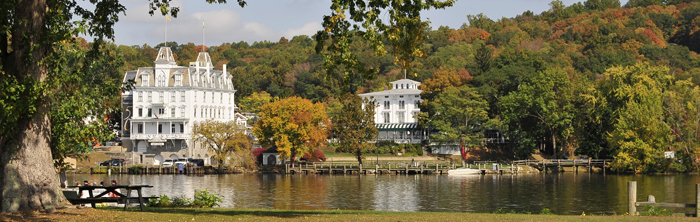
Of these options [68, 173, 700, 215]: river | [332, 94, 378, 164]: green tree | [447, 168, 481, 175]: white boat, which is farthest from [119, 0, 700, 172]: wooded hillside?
[332, 94, 378, 164]: green tree

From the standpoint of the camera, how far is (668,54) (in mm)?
136750

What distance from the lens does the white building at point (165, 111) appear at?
89.3m

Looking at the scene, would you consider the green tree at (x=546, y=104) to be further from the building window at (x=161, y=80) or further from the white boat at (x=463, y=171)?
the building window at (x=161, y=80)

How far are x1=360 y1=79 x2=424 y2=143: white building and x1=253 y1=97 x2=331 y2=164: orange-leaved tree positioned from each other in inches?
887

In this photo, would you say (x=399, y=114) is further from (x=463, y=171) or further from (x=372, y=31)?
(x=372, y=31)

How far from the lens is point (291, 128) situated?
76188 mm

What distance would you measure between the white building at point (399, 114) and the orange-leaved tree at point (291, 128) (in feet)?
73.9

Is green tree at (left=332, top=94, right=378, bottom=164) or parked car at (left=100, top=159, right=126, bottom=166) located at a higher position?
green tree at (left=332, top=94, right=378, bottom=164)

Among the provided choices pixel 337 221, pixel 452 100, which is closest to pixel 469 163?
pixel 452 100

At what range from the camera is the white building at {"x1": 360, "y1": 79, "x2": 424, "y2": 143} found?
101 metres

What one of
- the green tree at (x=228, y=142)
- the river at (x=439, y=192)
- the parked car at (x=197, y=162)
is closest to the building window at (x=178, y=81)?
the parked car at (x=197, y=162)

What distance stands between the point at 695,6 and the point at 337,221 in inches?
7010

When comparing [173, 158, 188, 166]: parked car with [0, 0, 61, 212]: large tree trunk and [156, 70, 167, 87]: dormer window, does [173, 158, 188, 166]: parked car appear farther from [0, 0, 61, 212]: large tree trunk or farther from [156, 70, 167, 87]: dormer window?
[0, 0, 61, 212]: large tree trunk

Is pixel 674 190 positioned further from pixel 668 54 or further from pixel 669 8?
pixel 669 8
